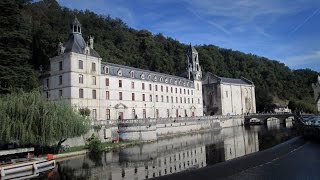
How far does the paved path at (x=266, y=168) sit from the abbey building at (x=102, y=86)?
19.0 metres

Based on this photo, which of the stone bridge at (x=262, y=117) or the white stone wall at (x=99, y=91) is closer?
the white stone wall at (x=99, y=91)

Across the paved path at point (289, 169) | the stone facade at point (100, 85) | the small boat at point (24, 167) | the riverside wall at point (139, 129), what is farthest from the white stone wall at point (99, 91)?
the paved path at point (289, 169)

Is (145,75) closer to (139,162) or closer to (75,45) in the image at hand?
(75,45)

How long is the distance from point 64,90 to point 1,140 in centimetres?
1808

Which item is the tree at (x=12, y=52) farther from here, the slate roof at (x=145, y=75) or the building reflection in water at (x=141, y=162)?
the slate roof at (x=145, y=75)

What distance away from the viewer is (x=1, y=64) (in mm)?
38062

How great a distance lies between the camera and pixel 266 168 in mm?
24000

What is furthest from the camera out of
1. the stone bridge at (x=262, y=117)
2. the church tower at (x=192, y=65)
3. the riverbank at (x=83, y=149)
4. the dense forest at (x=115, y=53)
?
the stone bridge at (x=262, y=117)

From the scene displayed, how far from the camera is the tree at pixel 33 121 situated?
29453mm

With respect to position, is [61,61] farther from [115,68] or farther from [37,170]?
[37,170]

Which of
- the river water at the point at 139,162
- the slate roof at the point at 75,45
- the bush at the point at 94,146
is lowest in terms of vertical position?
the river water at the point at 139,162

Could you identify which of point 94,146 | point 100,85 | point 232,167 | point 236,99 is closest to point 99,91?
point 100,85

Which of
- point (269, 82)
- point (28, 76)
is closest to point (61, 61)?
point (28, 76)

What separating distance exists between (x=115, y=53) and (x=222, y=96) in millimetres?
30898
